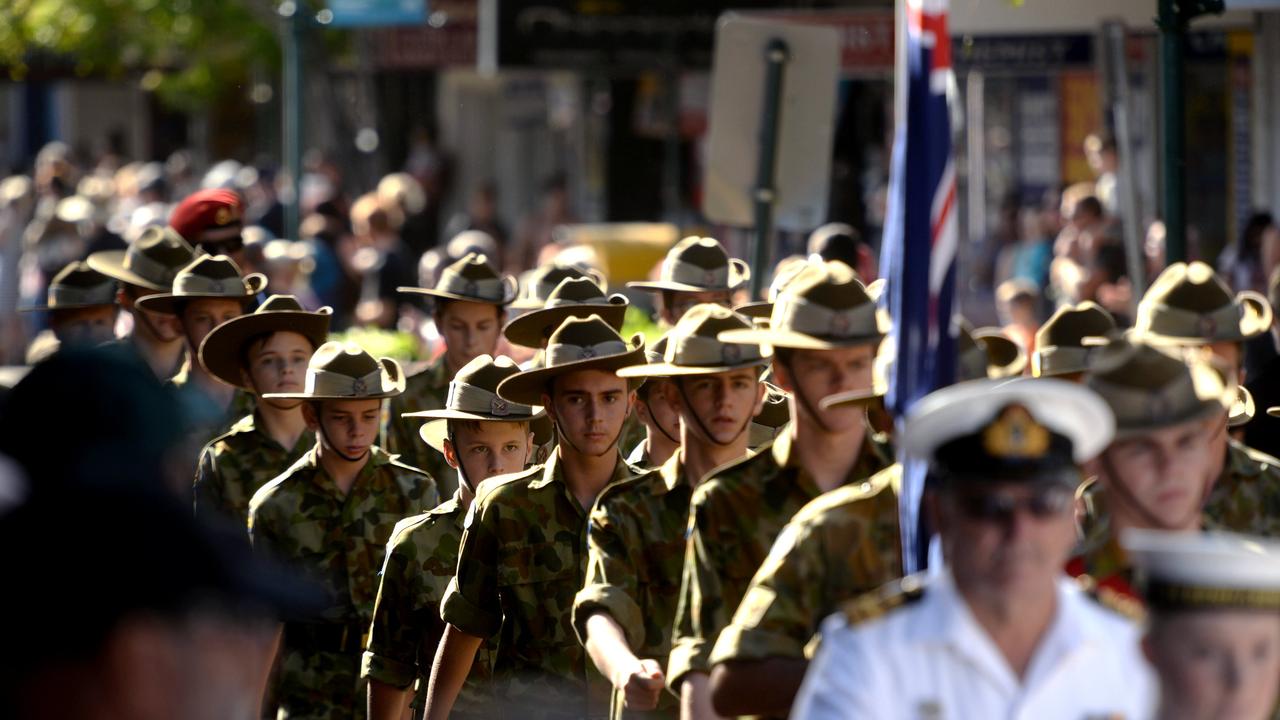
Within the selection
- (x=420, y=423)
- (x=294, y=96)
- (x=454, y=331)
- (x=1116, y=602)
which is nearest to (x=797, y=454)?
(x=1116, y=602)

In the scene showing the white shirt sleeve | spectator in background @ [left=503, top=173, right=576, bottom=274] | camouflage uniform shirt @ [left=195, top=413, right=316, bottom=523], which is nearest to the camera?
the white shirt sleeve

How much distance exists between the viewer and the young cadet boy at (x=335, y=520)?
333 inches

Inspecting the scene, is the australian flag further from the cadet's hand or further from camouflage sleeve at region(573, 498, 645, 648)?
camouflage sleeve at region(573, 498, 645, 648)

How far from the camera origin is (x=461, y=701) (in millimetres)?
7781

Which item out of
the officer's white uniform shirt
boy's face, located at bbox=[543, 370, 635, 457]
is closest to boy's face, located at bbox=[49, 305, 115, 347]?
boy's face, located at bbox=[543, 370, 635, 457]

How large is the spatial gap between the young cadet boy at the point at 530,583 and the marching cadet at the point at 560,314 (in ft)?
8.03

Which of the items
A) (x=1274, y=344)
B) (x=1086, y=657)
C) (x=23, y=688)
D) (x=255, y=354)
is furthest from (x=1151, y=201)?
(x=23, y=688)

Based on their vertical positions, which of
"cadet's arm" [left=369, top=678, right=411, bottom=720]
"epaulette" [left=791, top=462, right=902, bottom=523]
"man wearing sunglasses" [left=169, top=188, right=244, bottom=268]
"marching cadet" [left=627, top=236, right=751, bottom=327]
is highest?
"man wearing sunglasses" [left=169, top=188, right=244, bottom=268]

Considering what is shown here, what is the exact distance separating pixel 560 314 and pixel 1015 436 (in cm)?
600

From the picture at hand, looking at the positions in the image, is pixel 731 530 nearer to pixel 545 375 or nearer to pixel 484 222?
pixel 545 375

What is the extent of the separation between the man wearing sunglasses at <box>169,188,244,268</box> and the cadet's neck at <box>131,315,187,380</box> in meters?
0.63

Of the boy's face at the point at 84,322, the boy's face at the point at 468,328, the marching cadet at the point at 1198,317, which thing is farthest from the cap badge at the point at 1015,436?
the boy's face at the point at 84,322

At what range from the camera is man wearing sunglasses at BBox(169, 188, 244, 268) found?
12.2 metres

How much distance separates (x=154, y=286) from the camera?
1162cm
